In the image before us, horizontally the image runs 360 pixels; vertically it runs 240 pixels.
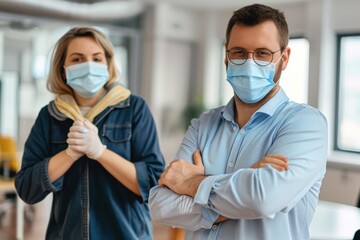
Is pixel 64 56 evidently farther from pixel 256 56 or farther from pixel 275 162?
pixel 275 162

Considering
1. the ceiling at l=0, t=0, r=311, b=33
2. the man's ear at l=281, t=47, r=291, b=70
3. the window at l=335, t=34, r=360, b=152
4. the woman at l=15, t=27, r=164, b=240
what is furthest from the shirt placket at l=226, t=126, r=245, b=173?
the window at l=335, t=34, r=360, b=152

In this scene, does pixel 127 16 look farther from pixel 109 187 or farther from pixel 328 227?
pixel 109 187

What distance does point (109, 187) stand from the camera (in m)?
1.71

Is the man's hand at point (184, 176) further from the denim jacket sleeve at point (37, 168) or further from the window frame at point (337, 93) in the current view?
the window frame at point (337, 93)

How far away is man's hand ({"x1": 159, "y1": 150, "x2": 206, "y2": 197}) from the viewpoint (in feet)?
4.32

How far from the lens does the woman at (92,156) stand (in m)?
1.67

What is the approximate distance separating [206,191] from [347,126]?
5.57 meters

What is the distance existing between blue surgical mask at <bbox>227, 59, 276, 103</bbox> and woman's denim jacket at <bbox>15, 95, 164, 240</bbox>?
52cm

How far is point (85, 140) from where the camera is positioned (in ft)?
5.19

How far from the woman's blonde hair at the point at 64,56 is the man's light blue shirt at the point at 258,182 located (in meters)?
0.64

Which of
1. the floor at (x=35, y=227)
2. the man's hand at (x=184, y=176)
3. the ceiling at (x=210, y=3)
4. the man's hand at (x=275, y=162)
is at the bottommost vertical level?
the floor at (x=35, y=227)

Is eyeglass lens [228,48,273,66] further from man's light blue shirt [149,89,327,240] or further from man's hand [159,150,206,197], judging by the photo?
man's hand [159,150,206,197]

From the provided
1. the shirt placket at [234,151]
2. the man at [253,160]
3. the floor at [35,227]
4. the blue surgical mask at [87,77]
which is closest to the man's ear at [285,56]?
the man at [253,160]

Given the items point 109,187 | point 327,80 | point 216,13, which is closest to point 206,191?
point 109,187
